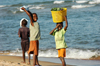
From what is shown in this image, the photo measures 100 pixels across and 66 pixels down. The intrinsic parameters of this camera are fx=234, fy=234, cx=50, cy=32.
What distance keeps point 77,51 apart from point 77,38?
8.42ft

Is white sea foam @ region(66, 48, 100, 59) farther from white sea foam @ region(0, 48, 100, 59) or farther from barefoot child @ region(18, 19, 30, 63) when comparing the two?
barefoot child @ region(18, 19, 30, 63)

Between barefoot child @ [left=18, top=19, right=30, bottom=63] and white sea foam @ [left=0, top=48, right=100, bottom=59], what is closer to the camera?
barefoot child @ [left=18, top=19, right=30, bottom=63]

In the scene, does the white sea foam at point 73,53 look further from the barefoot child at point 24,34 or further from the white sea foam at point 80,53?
the barefoot child at point 24,34

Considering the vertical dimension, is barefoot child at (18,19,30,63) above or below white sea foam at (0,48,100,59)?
above

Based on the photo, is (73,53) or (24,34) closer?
(24,34)

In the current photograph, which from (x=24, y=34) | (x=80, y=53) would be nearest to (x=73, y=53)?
(x=80, y=53)

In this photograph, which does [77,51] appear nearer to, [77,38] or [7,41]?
[77,38]

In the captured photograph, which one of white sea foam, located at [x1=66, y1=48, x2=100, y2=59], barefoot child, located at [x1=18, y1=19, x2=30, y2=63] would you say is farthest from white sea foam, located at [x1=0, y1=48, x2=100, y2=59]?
barefoot child, located at [x1=18, y1=19, x2=30, y2=63]

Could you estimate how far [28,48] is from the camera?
5.93m

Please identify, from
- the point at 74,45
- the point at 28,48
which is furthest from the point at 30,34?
the point at 74,45

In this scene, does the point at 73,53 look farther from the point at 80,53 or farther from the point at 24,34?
the point at 24,34

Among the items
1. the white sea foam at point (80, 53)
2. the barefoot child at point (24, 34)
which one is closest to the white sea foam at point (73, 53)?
the white sea foam at point (80, 53)

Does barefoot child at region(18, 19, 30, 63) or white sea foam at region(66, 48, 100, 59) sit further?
white sea foam at region(66, 48, 100, 59)

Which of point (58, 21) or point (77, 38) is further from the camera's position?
point (77, 38)
